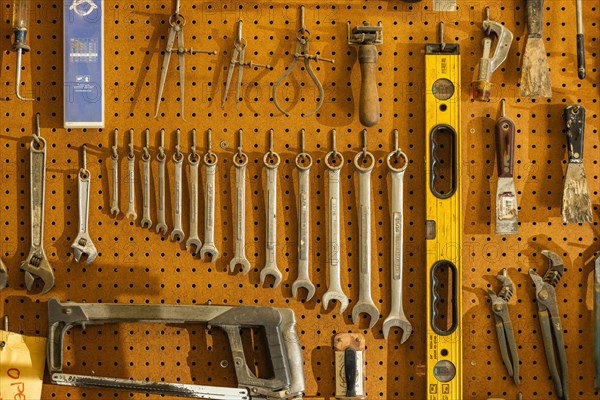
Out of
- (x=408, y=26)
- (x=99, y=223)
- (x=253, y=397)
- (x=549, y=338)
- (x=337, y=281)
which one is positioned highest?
(x=408, y=26)

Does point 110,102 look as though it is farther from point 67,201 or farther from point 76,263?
point 76,263

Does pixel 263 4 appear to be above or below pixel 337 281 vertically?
above

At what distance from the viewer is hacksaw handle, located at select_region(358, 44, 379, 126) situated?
89.8 inches

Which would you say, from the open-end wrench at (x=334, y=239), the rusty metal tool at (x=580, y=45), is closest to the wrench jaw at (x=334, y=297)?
the open-end wrench at (x=334, y=239)

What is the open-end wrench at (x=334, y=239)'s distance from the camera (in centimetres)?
233

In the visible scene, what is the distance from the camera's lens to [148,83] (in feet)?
7.84

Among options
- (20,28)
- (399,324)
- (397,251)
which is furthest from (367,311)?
(20,28)

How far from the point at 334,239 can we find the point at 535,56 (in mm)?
816

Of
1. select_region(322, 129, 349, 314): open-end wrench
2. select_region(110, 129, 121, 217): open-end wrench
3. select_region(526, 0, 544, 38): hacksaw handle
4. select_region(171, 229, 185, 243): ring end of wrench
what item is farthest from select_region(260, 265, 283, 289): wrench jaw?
select_region(526, 0, 544, 38): hacksaw handle

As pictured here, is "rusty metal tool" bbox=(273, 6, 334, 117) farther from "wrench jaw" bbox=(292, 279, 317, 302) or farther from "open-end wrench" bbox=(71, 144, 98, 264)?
"open-end wrench" bbox=(71, 144, 98, 264)

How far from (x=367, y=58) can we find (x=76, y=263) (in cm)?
109

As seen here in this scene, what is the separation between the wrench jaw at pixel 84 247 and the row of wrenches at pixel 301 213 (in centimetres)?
13

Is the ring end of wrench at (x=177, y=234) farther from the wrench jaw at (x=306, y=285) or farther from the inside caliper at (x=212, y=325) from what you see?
the wrench jaw at (x=306, y=285)

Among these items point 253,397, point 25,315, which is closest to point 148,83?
point 25,315
